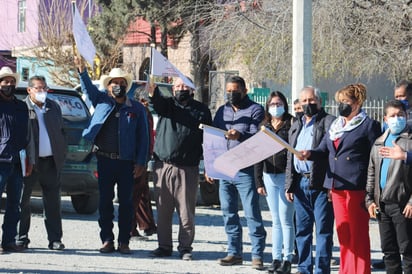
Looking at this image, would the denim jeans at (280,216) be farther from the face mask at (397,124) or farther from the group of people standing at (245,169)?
the face mask at (397,124)

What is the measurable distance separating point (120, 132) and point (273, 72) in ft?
39.8

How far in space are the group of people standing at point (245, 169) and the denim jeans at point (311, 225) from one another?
0.4 inches

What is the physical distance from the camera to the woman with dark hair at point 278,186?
32.4 ft

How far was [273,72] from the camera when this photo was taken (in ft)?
74.3

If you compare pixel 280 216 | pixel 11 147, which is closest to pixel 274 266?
pixel 280 216

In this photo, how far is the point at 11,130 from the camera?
10609mm

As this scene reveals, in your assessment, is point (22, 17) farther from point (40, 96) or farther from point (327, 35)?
point (40, 96)

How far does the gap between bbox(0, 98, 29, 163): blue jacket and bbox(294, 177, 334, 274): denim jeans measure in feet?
10.9

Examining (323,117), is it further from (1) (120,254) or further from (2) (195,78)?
(2) (195,78)

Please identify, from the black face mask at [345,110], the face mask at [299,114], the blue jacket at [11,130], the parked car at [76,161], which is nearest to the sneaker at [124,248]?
the blue jacket at [11,130]

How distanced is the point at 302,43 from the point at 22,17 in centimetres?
3156

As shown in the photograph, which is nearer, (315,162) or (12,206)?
(315,162)

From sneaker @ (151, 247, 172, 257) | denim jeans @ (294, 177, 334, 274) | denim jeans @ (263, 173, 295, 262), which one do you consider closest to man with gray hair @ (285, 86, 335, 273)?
denim jeans @ (294, 177, 334, 274)

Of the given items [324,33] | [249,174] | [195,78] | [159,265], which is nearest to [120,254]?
[159,265]
